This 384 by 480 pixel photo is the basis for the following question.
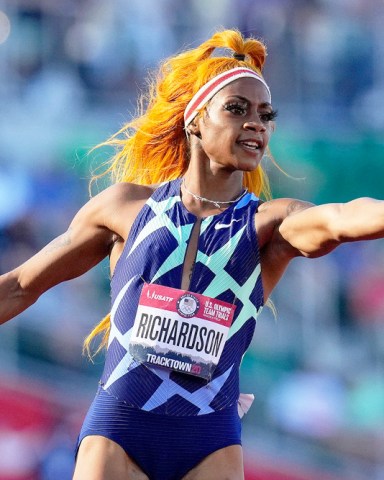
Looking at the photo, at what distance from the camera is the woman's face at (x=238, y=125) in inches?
150

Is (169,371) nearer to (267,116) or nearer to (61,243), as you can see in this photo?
(61,243)

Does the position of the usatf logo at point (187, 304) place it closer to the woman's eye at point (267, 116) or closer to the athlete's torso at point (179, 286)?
the athlete's torso at point (179, 286)

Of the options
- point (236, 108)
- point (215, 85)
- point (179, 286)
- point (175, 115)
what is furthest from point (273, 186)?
point (179, 286)

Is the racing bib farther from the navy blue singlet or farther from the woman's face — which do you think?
the woman's face

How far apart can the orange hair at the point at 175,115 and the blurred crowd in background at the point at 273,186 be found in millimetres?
2988

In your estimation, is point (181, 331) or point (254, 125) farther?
point (254, 125)

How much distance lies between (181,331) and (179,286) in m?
0.16

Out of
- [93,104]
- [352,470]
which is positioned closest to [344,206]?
[352,470]

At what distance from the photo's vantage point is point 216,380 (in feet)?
11.8

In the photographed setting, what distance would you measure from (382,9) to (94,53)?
250 cm

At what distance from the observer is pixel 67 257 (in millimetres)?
3994

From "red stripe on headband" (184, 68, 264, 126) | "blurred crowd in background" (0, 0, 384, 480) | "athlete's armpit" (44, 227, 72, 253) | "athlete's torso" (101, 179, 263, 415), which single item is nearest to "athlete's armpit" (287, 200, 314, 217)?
"athlete's torso" (101, 179, 263, 415)

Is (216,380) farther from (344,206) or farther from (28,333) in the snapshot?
(28,333)

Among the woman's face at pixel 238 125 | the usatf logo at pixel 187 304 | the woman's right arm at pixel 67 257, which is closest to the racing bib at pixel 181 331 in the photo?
the usatf logo at pixel 187 304
